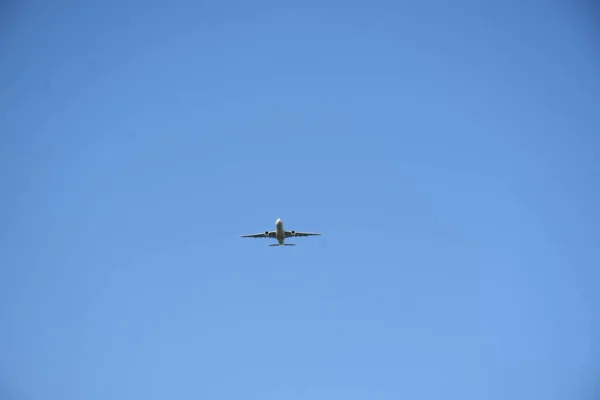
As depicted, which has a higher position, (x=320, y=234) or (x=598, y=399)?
(x=320, y=234)

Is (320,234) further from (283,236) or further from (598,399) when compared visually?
(598,399)

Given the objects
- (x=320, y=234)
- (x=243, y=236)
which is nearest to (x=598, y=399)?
(x=320, y=234)

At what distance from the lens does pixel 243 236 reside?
9694cm

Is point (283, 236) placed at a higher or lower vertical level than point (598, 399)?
higher

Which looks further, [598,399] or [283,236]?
[598,399]

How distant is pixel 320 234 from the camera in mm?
97625

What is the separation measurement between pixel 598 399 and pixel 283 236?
299ft

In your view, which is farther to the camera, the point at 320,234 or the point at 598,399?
the point at 598,399

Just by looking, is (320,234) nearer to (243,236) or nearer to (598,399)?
(243,236)

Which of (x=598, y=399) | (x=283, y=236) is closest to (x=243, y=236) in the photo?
(x=283, y=236)

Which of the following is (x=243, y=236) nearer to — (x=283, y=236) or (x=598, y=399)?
(x=283, y=236)

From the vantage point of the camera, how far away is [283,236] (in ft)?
304

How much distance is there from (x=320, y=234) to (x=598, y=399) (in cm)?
8436

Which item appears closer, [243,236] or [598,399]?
[243,236]
